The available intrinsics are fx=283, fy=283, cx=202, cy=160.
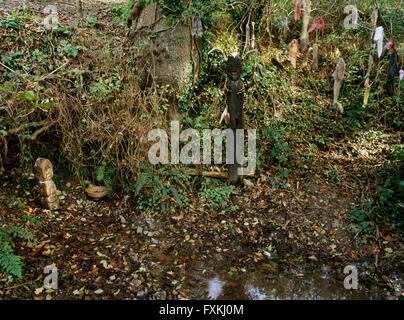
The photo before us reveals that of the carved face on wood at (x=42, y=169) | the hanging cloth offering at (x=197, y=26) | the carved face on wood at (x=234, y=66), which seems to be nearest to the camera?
the carved face on wood at (x=42, y=169)

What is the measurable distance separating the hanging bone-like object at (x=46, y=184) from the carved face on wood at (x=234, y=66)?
2.84 m

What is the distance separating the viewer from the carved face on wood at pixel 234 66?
4060 mm

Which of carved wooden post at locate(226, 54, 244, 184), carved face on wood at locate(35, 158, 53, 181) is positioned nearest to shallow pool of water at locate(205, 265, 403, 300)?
carved wooden post at locate(226, 54, 244, 184)

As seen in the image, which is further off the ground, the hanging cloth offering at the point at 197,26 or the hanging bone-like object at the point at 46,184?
the hanging cloth offering at the point at 197,26

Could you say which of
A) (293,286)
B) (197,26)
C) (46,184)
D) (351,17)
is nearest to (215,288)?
(293,286)

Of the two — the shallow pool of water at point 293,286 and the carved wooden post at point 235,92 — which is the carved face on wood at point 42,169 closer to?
the shallow pool of water at point 293,286

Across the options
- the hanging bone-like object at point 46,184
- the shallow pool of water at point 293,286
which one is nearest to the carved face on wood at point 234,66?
the shallow pool of water at point 293,286

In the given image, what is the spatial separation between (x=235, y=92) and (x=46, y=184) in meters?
2.96

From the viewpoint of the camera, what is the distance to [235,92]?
13.8 ft

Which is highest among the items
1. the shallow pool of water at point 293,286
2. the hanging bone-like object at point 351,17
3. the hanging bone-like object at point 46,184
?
the hanging bone-like object at point 351,17

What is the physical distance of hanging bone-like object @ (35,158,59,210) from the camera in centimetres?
379

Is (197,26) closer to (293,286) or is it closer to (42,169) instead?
(42,169)
